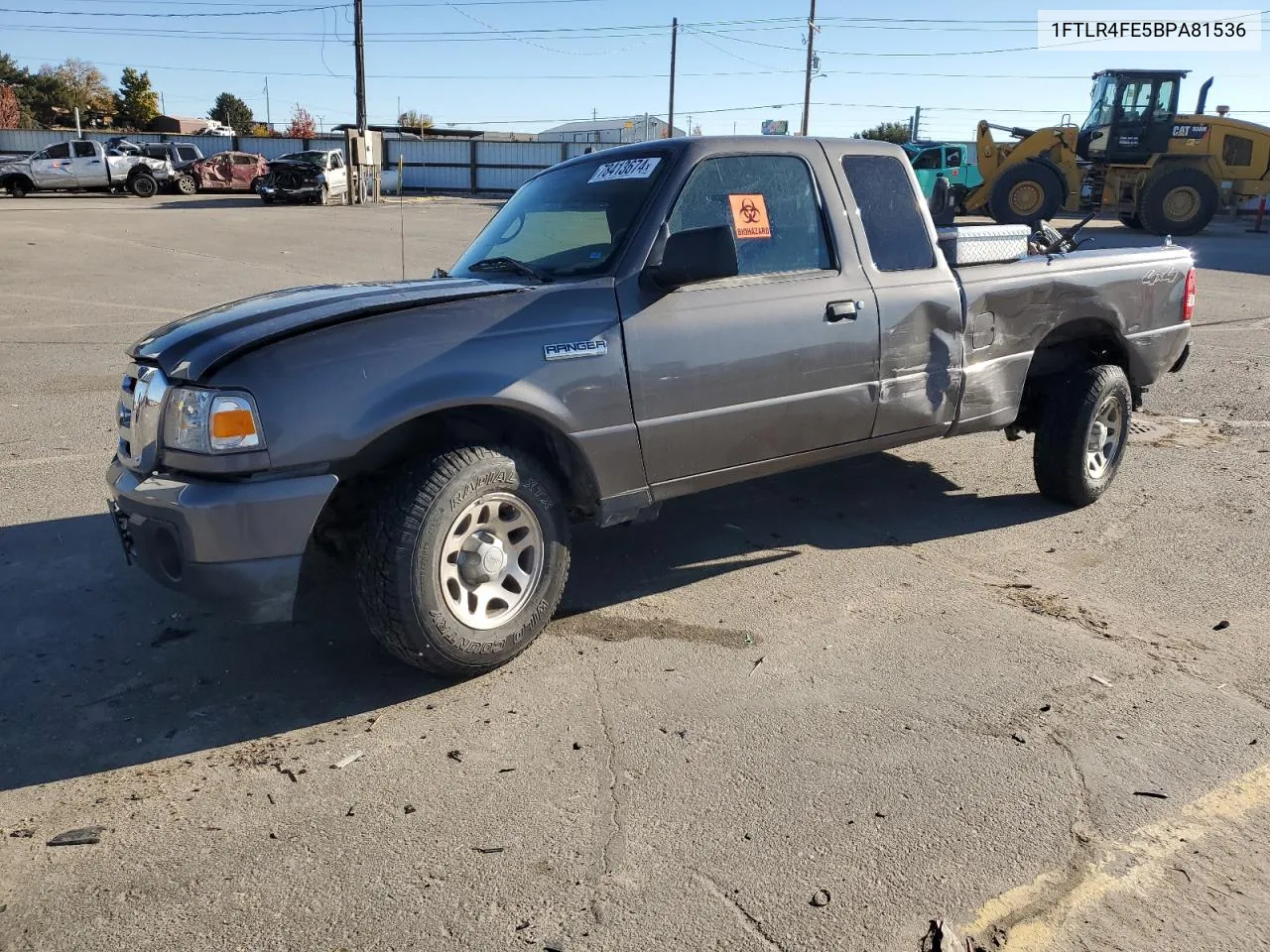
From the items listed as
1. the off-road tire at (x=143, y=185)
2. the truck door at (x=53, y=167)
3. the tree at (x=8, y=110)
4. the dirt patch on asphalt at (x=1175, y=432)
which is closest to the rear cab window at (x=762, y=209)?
the dirt patch on asphalt at (x=1175, y=432)

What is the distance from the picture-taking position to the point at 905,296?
14.9 ft

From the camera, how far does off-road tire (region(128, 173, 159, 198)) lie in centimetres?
3369

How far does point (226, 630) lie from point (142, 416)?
38.6 inches

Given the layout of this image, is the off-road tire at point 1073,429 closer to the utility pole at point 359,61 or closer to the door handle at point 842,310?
the door handle at point 842,310

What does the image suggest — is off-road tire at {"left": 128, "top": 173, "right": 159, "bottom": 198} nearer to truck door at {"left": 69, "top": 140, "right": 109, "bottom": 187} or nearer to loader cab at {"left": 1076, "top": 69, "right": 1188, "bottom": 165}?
truck door at {"left": 69, "top": 140, "right": 109, "bottom": 187}

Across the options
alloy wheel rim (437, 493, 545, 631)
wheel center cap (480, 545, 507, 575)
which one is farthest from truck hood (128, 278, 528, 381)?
wheel center cap (480, 545, 507, 575)

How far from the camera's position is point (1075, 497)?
18.1 ft

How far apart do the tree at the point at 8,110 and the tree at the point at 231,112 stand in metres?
→ 17.9

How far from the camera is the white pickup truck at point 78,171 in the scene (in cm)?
3203

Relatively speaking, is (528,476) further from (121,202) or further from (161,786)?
(121,202)

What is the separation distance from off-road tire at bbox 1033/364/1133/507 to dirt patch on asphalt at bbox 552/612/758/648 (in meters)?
2.43

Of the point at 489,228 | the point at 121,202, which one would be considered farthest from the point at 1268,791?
the point at 121,202

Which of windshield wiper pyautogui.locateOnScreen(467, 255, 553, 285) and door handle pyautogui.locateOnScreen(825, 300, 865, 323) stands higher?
windshield wiper pyautogui.locateOnScreen(467, 255, 553, 285)

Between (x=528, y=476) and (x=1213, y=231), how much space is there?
101 ft
